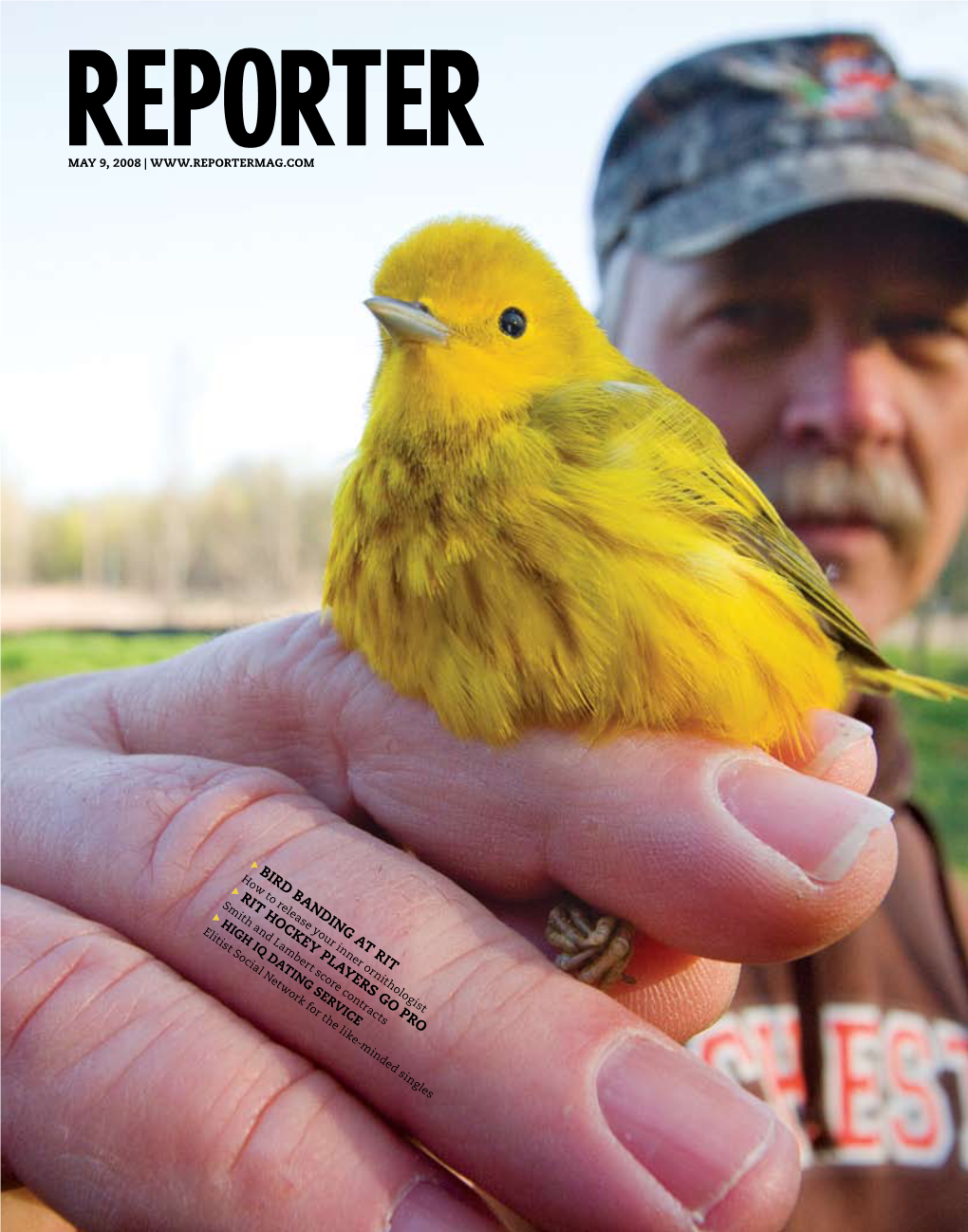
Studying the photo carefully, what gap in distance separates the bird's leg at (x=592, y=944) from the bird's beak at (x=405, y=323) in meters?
0.67

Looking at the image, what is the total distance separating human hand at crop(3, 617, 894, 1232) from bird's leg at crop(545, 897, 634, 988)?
0.03 meters

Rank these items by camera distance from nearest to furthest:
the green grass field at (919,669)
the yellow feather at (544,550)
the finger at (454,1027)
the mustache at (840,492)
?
1. the finger at (454,1027)
2. the yellow feather at (544,550)
3. the green grass field at (919,669)
4. the mustache at (840,492)

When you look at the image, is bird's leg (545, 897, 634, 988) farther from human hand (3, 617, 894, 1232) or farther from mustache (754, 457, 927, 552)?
mustache (754, 457, 927, 552)

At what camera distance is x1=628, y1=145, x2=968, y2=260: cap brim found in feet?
7.32

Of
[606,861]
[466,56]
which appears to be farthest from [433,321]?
[606,861]

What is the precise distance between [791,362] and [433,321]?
1.25m

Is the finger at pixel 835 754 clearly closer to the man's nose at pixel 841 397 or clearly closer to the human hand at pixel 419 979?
the human hand at pixel 419 979

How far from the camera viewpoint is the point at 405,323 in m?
1.17

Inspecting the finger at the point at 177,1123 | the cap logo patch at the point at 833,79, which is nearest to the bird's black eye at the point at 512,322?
the finger at the point at 177,1123

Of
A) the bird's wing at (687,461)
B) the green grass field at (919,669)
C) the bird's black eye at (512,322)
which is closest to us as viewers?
the bird's wing at (687,461)

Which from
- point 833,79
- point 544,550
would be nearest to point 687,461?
point 544,550

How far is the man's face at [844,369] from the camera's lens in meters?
2.16

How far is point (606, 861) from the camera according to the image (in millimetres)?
966

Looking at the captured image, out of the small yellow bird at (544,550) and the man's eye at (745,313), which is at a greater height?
the man's eye at (745,313)
